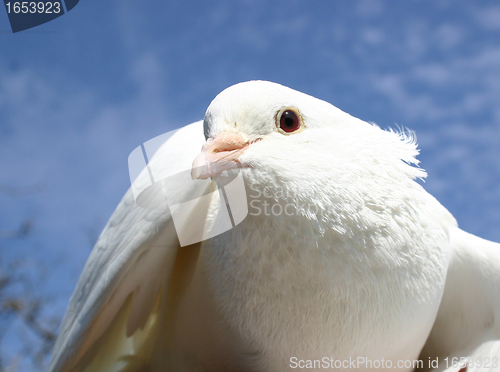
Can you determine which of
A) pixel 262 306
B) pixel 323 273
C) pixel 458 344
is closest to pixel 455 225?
pixel 458 344

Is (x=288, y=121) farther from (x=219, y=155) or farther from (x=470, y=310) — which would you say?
(x=470, y=310)

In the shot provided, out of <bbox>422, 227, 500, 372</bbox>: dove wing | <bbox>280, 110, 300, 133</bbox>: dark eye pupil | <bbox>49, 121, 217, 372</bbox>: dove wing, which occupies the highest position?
<bbox>280, 110, 300, 133</bbox>: dark eye pupil

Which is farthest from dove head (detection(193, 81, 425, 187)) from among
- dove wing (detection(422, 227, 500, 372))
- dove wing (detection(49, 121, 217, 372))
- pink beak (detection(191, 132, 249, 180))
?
dove wing (detection(422, 227, 500, 372))

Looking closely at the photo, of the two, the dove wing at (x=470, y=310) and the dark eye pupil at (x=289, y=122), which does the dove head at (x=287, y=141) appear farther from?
the dove wing at (x=470, y=310)

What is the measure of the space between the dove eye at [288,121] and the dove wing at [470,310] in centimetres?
152

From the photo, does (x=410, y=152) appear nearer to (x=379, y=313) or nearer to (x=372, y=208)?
(x=372, y=208)

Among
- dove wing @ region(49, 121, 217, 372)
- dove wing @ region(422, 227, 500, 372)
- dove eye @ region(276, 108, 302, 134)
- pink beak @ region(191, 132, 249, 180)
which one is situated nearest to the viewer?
pink beak @ region(191, 132, 249, 180)

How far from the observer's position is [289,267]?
1.77 m

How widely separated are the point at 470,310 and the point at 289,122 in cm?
204

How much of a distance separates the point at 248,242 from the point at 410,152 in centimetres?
115

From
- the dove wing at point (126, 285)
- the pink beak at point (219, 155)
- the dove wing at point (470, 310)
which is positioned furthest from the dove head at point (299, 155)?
the dove wing at point (470, 310)

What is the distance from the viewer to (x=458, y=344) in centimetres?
269

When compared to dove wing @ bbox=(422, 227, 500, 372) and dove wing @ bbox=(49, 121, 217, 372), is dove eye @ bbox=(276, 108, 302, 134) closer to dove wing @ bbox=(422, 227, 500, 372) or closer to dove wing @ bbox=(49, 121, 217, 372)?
dove wing @ bbox=(49, 121, 217, 372)

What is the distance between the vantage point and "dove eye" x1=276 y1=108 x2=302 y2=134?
5.90 ft
